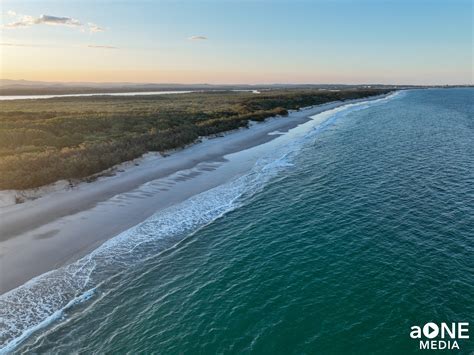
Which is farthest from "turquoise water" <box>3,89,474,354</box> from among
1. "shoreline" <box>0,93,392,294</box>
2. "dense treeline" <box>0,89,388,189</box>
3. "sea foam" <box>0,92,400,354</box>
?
"dense treeline" <box>0,89,388,189</box>

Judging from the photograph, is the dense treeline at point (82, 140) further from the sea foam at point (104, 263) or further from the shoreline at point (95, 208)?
the sea foam at point (104, 263)

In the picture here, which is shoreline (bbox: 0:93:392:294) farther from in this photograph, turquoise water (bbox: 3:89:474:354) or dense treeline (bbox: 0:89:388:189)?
dense treeline (bbox: 0:89:388:189)

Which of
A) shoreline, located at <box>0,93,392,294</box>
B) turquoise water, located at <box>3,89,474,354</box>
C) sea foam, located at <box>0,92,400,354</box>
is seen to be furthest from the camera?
shoreline, located at <box>0,93,392,294</box>

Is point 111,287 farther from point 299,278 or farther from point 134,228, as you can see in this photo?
point 299,278

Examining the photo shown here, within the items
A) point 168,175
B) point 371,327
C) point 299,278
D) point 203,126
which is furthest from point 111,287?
point 203,126

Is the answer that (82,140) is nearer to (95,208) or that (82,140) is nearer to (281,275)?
(95,208)

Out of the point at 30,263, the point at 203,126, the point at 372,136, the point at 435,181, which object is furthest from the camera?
the point at 203,126
